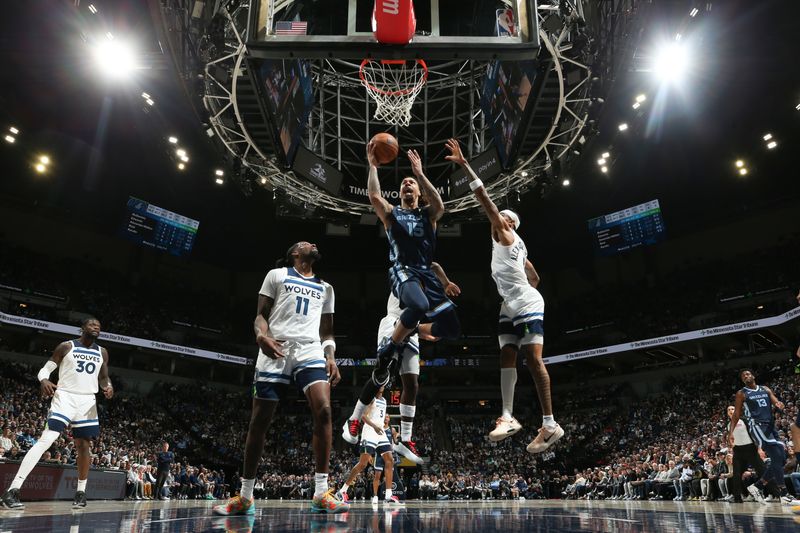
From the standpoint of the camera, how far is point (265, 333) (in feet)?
14.8

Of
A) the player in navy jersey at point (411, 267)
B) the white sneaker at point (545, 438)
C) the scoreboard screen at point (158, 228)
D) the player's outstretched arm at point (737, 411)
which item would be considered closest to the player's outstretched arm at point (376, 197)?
the player in navy jersey at point (411, 267)

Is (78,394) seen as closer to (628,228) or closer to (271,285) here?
(271,285)

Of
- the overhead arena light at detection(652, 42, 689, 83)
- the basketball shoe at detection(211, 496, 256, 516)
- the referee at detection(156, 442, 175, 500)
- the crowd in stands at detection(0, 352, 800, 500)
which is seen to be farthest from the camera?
the crowd in stands at detection(0, 352, 800, 500)

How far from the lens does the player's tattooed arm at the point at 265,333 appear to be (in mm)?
4320

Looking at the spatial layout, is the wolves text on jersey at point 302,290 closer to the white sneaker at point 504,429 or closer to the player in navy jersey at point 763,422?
the white sneaker at point 504,429

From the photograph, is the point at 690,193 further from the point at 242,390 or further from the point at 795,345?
the point at 242,390

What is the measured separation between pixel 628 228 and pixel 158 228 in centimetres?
2196

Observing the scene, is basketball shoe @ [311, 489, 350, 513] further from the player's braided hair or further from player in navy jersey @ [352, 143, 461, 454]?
the player's braided hair

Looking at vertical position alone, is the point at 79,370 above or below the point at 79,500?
above

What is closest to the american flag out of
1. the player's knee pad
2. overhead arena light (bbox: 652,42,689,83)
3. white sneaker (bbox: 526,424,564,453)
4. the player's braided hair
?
the player's braided hair

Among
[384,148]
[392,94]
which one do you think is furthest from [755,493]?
[392,94]

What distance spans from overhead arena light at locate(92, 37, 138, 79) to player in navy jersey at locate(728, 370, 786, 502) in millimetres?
14508

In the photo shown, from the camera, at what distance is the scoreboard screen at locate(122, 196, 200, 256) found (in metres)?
24.7

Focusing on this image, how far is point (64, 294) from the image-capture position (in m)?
26.0
